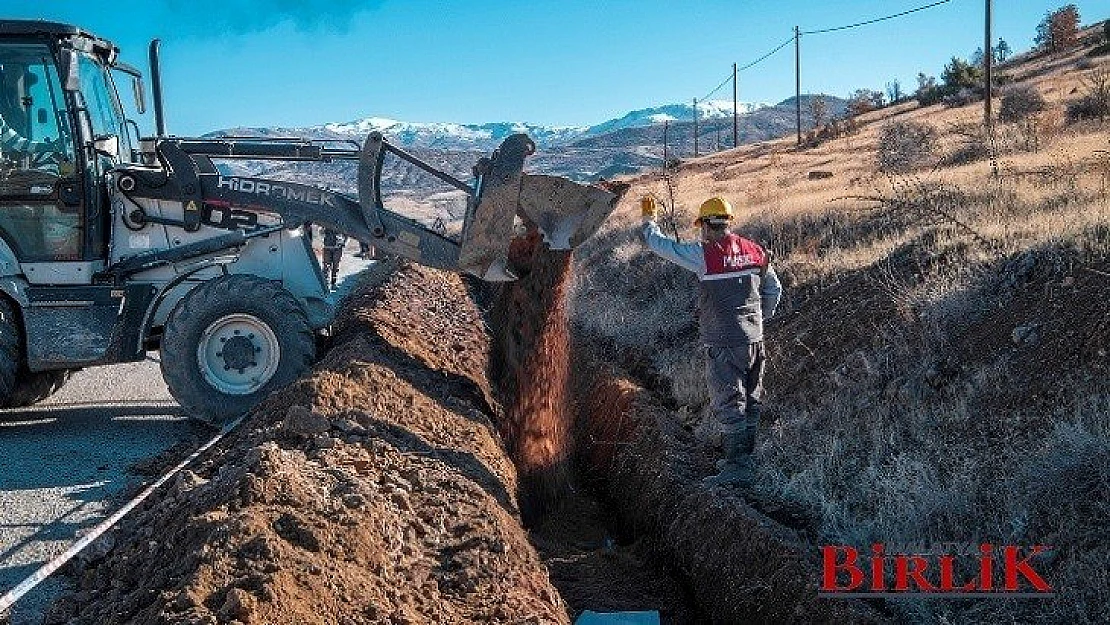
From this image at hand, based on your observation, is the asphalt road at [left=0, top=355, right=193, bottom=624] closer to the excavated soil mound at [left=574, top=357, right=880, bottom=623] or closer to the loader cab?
the loader cab

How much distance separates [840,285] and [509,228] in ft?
12.5

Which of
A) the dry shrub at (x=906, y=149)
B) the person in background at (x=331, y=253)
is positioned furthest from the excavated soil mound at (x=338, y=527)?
the dry shrub at (x=906, y=149)

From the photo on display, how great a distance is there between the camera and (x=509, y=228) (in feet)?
27.1

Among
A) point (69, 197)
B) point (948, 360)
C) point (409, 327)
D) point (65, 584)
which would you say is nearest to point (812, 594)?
point (948, 360)

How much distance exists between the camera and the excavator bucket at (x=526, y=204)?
8.13 meters

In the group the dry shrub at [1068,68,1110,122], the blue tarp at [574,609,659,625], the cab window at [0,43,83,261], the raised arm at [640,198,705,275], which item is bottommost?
the blue tarp at [574,609,659,625]

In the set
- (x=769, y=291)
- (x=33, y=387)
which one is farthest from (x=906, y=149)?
(x=33, y=387)

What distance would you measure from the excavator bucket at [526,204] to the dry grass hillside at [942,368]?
2116 mm

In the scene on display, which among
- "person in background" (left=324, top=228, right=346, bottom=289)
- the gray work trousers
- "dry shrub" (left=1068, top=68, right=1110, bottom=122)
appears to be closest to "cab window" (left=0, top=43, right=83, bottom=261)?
the gray work trousers

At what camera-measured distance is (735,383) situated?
7328 mm

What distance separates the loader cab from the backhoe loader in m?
0.01

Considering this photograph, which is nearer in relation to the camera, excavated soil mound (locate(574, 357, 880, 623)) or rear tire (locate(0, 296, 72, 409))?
excavated soil mound (locate(574, 357, 880, 623))

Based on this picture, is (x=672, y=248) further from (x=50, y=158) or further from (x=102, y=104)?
(x=102, y=104)

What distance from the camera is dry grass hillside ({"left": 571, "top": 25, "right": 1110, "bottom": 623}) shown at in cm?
514
